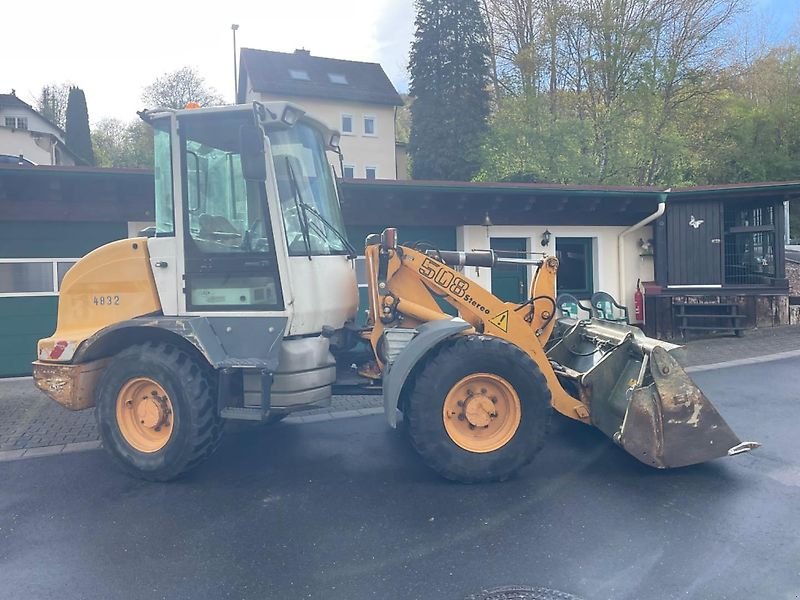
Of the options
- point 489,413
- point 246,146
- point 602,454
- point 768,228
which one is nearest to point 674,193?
point 768,228

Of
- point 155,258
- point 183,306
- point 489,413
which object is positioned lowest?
point 489,413

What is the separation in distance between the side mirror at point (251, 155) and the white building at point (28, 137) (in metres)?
26.6

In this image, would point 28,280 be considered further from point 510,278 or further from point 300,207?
point 510,278

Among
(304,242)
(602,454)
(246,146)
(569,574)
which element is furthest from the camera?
(602,454)

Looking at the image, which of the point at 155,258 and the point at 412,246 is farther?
the point at 412,246

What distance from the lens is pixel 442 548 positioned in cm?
392

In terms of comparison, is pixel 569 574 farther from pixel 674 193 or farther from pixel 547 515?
pixel 674 193

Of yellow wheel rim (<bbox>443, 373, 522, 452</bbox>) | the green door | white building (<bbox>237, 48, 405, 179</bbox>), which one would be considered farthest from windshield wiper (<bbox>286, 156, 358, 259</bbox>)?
white building (<bbox>237, 48, 405, 179</bbox>)

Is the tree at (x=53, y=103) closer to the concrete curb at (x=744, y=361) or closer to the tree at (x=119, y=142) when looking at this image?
the tree at (x=119, y=142)

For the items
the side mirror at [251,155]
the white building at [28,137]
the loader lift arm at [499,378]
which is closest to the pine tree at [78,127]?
the white building at [28,137]

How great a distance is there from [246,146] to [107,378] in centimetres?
215

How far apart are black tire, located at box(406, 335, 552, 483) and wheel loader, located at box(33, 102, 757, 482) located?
1 cm

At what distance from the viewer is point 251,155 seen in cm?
477

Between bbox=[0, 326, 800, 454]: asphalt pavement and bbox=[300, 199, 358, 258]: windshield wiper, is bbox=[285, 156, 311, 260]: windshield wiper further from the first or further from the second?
bbox=[0, 326, 800, 454]: asphalt pavement
